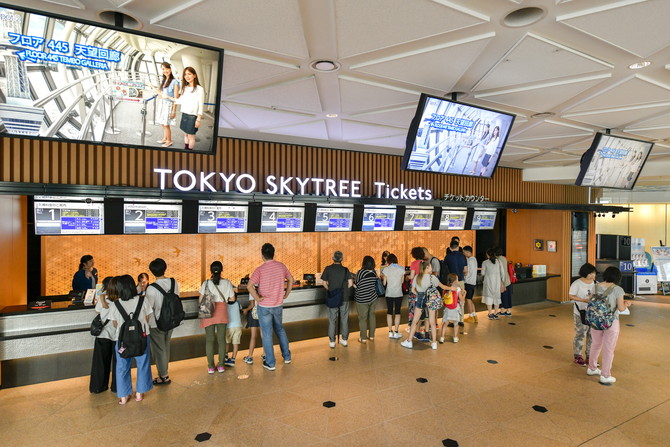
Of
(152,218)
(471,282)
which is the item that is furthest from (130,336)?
(471,282)

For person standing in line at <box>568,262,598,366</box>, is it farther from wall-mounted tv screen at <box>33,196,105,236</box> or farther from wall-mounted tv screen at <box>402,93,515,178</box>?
wall-mounted tv screen at <box>33,196,105,236</box>

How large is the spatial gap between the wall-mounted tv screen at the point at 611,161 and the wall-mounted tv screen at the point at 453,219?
3.04m

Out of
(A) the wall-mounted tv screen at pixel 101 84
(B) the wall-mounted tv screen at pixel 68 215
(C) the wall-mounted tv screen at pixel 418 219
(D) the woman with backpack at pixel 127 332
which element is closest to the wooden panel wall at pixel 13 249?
(B) the wall-mounted tv screen at pixel 68 215

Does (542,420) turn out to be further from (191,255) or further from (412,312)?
(191,255)

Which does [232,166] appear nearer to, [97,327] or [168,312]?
[168,312]

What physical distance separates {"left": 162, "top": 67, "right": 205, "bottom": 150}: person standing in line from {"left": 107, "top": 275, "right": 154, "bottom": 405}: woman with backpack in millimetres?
2165

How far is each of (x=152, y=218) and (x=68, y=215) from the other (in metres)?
1.03

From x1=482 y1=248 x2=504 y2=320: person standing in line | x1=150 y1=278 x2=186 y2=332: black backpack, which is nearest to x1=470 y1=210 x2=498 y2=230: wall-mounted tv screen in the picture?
x1=482 y1=248 x2=504 y2=320: person standing in line

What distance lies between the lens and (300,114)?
542cm

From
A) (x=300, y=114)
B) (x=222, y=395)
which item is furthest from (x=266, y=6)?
(x=222, y=395)

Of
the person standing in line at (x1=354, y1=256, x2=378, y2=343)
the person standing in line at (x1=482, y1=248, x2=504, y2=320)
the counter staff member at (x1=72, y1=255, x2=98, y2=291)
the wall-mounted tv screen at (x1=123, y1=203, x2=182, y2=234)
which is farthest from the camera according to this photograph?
the person standing in line at (x1=482, y1=248, x2=504, y2=320)

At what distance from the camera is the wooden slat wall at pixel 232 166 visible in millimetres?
5112

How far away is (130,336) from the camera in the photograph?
13.9ft

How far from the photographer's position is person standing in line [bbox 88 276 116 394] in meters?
4.42
